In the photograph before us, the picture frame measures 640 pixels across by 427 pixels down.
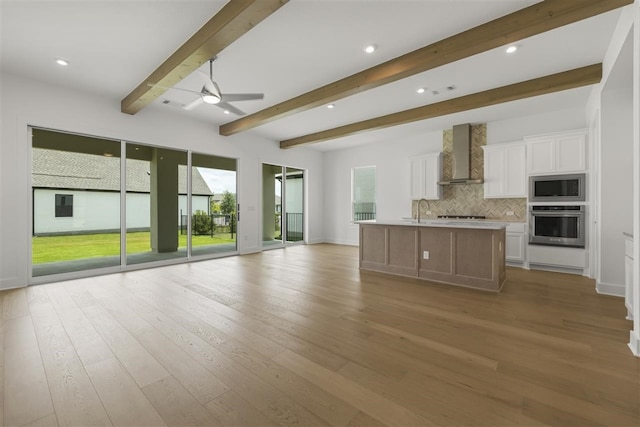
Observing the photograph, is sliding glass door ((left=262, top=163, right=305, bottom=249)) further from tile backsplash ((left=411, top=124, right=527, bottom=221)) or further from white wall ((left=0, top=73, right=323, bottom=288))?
tile backsplash ((left=411, top=124, right=527, bottom=221))

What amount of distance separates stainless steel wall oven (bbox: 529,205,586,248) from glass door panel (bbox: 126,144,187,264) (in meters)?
6.94

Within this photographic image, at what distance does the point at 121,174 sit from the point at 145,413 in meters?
4.64

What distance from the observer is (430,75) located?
12.7 feet

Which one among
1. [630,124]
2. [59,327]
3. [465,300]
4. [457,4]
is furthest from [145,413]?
[630,124]

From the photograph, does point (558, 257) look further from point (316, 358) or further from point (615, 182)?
point (316, 358)

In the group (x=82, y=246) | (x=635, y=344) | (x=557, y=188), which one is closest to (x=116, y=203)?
(x=82, y=246)

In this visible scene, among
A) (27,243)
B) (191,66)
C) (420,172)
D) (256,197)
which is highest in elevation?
(191,66)

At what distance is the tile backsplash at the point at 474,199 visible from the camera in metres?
5.62

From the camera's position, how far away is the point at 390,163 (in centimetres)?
755

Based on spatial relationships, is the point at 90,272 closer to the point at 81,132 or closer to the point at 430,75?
the point at 81,132

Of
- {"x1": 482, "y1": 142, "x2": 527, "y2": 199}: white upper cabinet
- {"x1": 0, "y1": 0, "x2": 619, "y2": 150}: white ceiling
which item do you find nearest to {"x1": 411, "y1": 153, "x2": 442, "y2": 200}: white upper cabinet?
{"x1": 482, "y1": 142, "x2": 527, "y2": 199}: white upper cabinet

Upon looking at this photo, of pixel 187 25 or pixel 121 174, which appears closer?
pixel 187 25

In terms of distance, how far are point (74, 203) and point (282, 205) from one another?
459cm

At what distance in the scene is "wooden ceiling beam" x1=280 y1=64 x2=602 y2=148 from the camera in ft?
11.8
